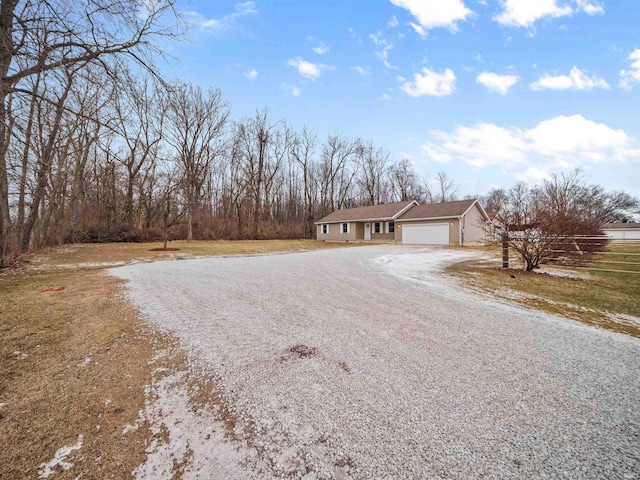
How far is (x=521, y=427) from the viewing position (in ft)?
6.13

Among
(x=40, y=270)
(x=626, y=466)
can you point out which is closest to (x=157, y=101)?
(x=40, y=270)

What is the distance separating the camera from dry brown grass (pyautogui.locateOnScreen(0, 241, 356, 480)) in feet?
5.44

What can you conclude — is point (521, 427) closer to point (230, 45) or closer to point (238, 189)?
point (230, 45)

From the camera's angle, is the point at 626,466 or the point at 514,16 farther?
the point at 514,16

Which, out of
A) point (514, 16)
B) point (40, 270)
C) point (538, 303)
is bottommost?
point (538, 303)

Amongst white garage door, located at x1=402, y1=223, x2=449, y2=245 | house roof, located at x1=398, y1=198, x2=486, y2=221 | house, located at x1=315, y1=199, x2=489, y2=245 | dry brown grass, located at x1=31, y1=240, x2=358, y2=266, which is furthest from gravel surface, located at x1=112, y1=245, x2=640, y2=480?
house roof, located at x1=398, y1=198, x2=486, y2=221

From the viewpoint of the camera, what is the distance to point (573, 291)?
598 cm

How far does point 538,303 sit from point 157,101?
27.4 ft

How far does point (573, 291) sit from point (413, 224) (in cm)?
1791

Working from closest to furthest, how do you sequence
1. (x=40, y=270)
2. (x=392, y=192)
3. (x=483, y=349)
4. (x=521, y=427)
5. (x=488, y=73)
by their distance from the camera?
(x=521, y=427), (x=483, y=349), (x=40, y=270), (x=488, y=73), (x=392, y=192)

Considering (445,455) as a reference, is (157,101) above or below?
A: above

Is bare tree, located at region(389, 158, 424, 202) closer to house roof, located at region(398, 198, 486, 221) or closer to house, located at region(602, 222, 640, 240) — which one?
house roof, located at region(398, 198, 486, 221)

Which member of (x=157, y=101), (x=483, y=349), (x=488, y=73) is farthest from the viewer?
(x=488, y=73)

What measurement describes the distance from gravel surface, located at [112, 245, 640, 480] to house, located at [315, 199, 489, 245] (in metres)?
16.3
